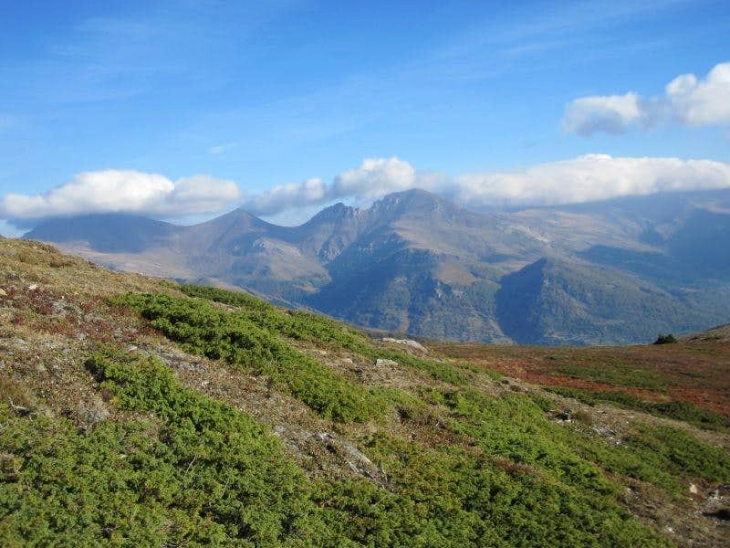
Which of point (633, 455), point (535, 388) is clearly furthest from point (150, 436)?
point (535, 388)

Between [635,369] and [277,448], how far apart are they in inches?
2043

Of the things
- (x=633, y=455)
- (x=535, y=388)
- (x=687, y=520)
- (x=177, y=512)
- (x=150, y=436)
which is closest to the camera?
(x=177, y=512)

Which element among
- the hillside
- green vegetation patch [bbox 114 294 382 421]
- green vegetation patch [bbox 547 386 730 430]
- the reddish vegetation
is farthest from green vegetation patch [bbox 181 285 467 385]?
the reddish vegetation

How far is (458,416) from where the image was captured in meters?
25.2

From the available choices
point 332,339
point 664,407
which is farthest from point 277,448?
point 664,407

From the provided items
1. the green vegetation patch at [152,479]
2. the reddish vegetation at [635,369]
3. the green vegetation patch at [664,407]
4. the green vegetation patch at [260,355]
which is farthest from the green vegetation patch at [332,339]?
the reddish vegetation at [635,369]

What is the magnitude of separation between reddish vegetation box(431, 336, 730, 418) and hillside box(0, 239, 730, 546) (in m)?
15.2

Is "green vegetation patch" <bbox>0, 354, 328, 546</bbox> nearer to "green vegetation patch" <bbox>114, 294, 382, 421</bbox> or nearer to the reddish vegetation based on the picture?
"green vegetation patch" <bbox>114, 294, 382, 421</bbox>

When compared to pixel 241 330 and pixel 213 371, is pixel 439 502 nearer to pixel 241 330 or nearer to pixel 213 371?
pixel 213 371

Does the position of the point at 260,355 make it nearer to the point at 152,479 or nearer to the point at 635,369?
the point at 152,479

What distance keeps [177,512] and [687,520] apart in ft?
60.1

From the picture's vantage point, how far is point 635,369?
5906 cm

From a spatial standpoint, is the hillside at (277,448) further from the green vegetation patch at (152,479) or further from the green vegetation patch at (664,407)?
the green vegetation patch at (664,407)

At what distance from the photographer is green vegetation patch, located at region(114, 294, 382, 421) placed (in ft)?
71.8
